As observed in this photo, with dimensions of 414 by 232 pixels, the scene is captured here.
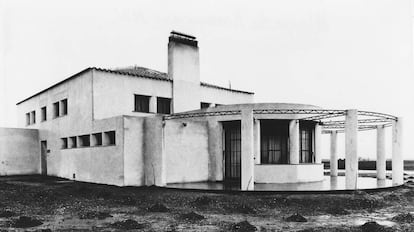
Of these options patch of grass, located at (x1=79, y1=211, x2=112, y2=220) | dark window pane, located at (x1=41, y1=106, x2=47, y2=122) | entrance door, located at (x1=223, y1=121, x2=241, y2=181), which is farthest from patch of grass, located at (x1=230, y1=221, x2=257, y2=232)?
dark window pane, located at (x1=41, y1=106, x2=47, y2=122)

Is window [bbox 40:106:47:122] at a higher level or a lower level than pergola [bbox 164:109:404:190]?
higher

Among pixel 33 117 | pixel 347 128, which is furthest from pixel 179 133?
pixel 33 117

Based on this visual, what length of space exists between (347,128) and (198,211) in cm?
764

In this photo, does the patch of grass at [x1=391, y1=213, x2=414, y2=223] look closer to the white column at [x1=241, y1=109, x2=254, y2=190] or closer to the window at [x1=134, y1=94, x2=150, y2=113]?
the white column at [x1=241, y1=109, x2=254, y2=190]

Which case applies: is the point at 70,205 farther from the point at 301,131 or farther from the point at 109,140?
the point at 301,131

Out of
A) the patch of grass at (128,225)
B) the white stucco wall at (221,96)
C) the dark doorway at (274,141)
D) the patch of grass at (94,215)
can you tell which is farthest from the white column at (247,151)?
the white stucco wall at (221,96)

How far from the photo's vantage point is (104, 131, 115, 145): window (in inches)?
852

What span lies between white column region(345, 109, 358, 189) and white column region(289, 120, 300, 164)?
384 cm

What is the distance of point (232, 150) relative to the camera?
21734 mm

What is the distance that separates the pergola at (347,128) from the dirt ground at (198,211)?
1.51 meters

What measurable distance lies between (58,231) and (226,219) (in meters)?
4.85

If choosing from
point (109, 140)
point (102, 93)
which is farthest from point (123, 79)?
point (109, 140)

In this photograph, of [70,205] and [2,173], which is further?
[2,173]

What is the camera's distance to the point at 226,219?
12.2 metres
